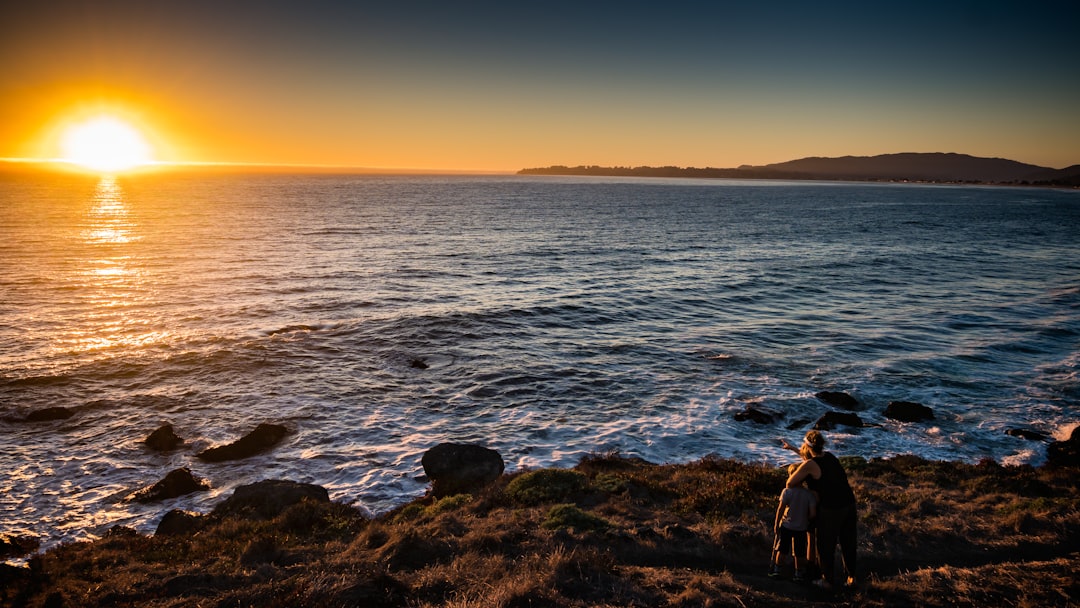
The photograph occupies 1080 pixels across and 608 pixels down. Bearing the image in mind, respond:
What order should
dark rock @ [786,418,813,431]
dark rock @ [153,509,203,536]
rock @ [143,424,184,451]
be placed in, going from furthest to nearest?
dark rock @ [786,418,813,431], rock @ [143,424,184,451], dark rock @ [153,509,203,536]

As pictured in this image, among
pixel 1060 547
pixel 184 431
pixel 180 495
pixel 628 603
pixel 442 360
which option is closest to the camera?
pixel 628 603

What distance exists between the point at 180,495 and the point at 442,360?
1284 cm

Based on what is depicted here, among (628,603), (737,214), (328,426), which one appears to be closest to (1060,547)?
(628,603)

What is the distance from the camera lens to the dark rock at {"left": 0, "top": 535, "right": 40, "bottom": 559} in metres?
13.1

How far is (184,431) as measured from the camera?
19.9 m

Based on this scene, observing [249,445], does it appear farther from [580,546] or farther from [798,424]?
[798,424]

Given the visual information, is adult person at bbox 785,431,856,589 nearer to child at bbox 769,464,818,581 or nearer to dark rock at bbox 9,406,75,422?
child at bbox 769,464,818,581

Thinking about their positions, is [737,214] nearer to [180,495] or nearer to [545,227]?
[545,227]

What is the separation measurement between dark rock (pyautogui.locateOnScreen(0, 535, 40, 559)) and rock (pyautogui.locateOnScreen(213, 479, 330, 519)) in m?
3.78

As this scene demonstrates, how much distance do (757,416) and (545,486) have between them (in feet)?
33.8

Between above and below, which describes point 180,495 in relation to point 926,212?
below

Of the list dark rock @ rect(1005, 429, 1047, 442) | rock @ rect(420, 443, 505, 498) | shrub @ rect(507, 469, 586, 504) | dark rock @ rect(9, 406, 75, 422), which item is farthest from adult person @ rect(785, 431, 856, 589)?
dark rock @ rect(9, 406, 75, 422)

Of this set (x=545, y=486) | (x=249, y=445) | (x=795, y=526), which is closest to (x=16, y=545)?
(x=249, y=445)

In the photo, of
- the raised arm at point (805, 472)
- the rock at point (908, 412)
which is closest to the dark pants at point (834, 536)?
the raised arm at point (805, 472)
